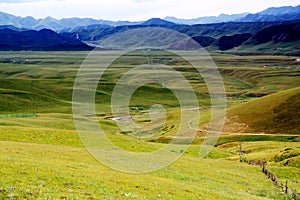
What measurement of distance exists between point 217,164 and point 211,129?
5288 cm

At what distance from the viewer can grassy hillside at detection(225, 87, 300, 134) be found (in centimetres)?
9677

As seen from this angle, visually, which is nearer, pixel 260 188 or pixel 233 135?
pixel 260 188

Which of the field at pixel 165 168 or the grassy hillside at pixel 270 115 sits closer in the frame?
the field at pixel 165 168

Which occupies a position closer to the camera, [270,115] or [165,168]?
[165,168]

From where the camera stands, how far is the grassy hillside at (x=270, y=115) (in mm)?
96769

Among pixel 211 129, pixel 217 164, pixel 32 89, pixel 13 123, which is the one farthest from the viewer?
pixel 32 89

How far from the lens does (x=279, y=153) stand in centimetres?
5912

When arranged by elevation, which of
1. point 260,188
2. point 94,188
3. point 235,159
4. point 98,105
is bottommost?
point 98,105

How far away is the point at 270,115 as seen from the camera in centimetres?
10381

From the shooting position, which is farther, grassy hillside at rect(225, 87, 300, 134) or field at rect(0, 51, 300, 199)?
grassy hillside at rect(225, 87, 300, 134)

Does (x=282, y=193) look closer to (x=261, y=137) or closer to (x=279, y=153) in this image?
(x=279, y=153)

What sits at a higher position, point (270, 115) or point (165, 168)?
point (165, 168)

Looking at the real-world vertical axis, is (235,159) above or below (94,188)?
below

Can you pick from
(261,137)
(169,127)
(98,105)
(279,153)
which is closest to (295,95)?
(261,137)
